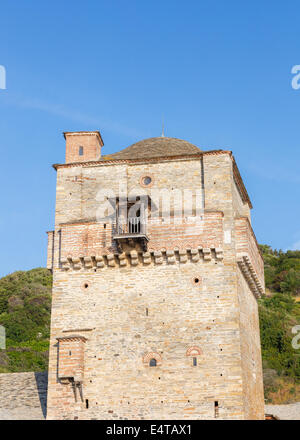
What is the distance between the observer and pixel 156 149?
25094 millimetres

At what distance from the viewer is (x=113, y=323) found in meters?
21.5

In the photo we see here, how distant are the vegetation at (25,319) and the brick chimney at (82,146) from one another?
2200cm

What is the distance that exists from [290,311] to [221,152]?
40993 millimetres

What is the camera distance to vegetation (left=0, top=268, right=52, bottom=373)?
46594 millimetres

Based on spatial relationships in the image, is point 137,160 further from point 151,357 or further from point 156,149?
point 151,357

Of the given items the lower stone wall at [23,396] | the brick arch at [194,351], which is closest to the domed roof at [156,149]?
the brick arch at [194,351]

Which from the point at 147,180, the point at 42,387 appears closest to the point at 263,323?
the point at 42,387

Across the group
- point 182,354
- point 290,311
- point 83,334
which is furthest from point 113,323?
point 290,311

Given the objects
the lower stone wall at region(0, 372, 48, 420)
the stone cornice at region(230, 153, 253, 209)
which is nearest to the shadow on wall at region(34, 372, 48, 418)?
the lower stone wall at region(0, 372, 48, 420)

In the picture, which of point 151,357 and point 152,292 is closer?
point 151,357

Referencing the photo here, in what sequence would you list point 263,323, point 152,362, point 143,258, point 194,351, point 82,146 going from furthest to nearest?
Answer: point 263,323 < point 82,146 < point 143,258 < point 152,362 < point 194,351

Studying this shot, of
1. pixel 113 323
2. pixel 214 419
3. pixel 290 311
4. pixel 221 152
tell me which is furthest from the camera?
pixel 290 311

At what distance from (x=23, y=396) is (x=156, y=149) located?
10.5 meters
